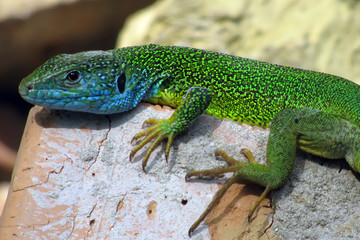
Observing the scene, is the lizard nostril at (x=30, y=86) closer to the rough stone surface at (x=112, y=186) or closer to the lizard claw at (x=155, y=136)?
the rough stone surface at (x=112, y=186)

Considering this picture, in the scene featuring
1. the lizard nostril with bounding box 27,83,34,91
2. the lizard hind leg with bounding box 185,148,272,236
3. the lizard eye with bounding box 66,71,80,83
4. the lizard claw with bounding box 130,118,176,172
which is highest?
the lizard nostril with bounding box 27,83,34,91

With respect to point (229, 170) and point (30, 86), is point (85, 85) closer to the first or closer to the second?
point (30, 86)

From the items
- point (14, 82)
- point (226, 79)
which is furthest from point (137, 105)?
point (14, 82)

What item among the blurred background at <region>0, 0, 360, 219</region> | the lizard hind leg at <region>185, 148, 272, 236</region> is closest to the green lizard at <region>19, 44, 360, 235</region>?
the lizard hind leg at <region>185, 148, 272, 236</region>

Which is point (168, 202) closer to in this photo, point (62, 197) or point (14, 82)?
point (62, 197)

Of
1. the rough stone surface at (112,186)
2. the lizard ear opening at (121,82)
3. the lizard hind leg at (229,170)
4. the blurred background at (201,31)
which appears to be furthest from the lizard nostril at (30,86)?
the blurred background at (201,31)

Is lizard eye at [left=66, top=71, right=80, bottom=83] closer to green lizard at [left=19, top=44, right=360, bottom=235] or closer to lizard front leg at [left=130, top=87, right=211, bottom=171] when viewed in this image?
green lizard at [left=19, top=44, right=360, bottom=235]
